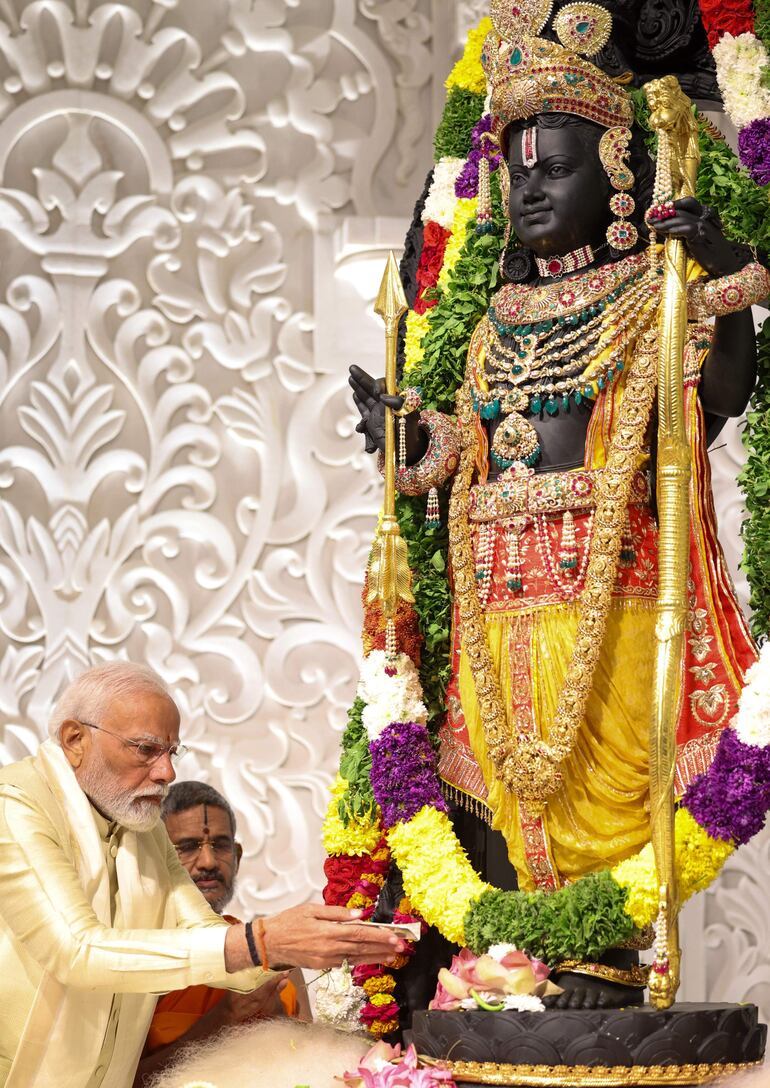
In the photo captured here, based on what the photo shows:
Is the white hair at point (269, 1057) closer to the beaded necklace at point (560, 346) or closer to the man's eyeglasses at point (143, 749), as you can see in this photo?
the man's eyeglasses at point (143, 749)

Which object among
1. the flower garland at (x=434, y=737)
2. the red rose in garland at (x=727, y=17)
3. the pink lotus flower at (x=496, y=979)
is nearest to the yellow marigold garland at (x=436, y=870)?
the flower garland at (x=434, y=737)

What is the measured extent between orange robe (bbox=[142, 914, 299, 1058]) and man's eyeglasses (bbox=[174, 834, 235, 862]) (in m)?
0.44

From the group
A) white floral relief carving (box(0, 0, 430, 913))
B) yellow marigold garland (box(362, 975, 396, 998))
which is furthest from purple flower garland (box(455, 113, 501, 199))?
yellow marigold garland (box(362, 975, 396, 998))

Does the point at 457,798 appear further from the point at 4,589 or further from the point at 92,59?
the point at 92,59

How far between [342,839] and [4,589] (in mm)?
2115

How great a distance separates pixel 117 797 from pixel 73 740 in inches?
7.0

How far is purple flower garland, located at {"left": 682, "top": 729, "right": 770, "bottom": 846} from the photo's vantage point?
11.3 ft

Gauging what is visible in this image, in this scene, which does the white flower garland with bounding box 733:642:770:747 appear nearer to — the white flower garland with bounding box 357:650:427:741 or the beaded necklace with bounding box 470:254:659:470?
the beaded necklace with bounding box 470:254:659:470

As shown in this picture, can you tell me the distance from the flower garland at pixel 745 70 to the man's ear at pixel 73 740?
2.06 metres

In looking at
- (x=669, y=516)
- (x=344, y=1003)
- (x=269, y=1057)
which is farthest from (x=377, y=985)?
(x=669, y=516)

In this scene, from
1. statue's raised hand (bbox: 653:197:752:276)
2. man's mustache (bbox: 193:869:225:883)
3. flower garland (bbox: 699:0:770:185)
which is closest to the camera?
statue's raised hand (bbox: 653:197:752:276)

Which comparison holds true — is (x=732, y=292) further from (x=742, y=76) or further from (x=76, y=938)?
(x=76, y=938)

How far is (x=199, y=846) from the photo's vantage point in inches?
181

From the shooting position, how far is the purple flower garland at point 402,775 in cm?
389
